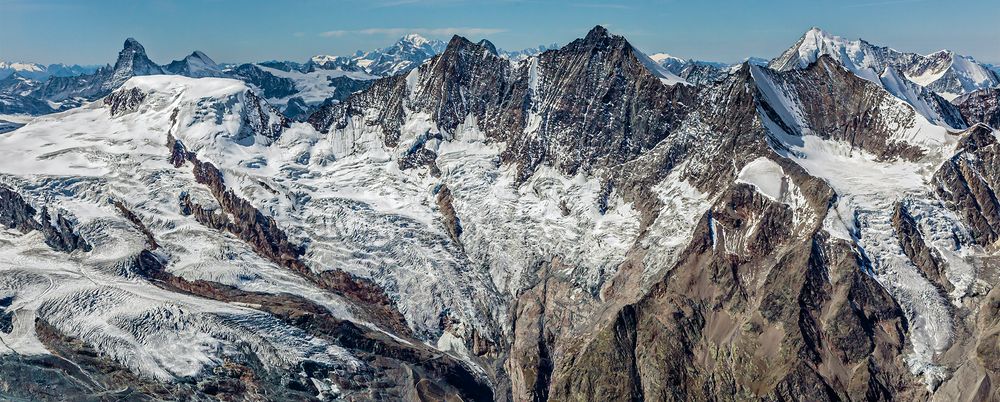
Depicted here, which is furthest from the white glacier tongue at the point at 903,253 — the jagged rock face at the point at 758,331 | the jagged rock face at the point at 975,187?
the jagged rock face at the point at 758,331

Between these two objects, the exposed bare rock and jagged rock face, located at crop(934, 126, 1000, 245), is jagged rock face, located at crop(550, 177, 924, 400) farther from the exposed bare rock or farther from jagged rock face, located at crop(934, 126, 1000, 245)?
jagged rock face, located at crop(934, 126, 1000, 245)

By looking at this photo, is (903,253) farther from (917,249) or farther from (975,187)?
(975,187)

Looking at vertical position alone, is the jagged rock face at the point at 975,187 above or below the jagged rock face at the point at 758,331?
above

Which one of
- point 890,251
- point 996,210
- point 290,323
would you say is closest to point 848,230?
point 890,251

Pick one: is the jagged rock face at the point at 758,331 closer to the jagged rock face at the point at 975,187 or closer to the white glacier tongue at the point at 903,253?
the white glacier tongue at the point at 903,253

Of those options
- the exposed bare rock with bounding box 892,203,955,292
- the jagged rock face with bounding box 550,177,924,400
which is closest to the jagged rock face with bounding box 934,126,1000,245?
the exposed bare rock with bounding box 892,203,955,292

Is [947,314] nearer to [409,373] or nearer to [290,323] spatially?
[409,373]

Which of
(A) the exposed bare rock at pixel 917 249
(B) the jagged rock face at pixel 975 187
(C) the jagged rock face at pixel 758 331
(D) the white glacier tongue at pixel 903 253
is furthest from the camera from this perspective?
(B) the jagged rock face at pixel 975 187

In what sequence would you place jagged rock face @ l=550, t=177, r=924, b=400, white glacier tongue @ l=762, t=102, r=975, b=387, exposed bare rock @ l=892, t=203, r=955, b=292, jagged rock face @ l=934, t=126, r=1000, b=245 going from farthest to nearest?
1. jagged rock face @ l=934, t=126, r=1000, b=245
2. exposed bare rock @ l=892, t=203, r=955, b=292
3. white glacier tongue @ l=762, t=102, r=975, b=387
4. jagged rock face @ l=550, t=177, r=924, b=400

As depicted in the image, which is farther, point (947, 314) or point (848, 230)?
point (848, 230)

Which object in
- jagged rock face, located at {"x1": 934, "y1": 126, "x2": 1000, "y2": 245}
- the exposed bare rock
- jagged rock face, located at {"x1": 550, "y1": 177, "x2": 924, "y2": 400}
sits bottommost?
jagged rock face, located at {"x1": 550, "y1": 177, "x2": 924, "y2": 400}

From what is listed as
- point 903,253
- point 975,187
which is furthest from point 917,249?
point 975,187
